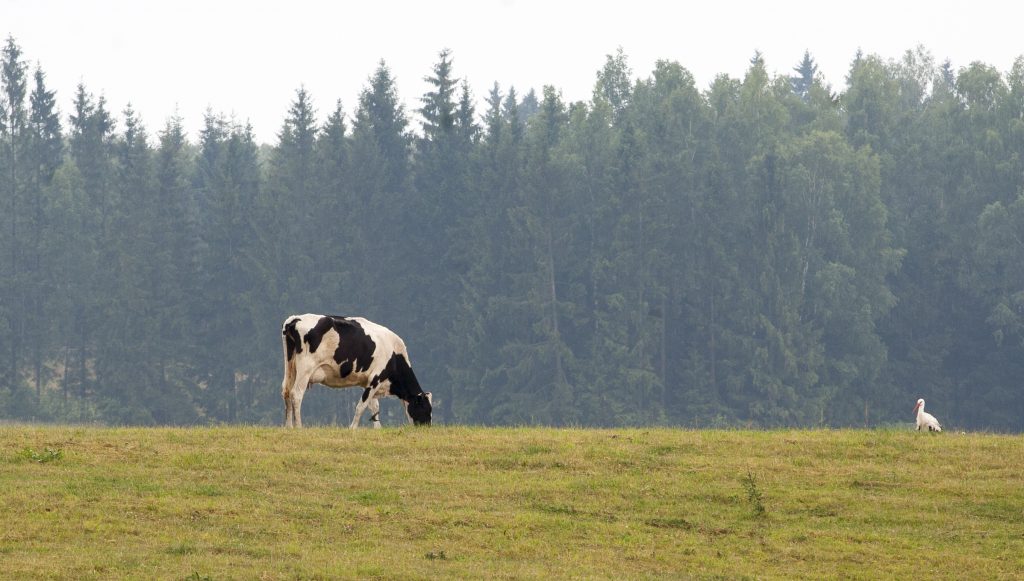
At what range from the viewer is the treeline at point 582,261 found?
9012 cm

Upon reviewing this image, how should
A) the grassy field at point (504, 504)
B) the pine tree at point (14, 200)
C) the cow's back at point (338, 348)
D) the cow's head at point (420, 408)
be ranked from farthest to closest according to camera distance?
1. the pine tree at point (14, 200)
2. the cow's head at point (420, 408)
3. the cow's back at point (338, 348)
4. the grassy field at point (504, 504)

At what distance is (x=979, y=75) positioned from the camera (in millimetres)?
100188

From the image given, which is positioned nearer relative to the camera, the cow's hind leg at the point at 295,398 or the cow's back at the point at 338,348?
the cow's hind leg at the point at 295,398

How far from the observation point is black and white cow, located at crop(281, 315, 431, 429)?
28047 millimetres

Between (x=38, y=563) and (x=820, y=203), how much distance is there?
8014cm

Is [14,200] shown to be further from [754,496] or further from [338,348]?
[754,496]

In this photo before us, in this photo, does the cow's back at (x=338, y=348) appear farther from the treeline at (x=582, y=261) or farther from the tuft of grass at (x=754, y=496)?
the treeline at (x=582, y=261)

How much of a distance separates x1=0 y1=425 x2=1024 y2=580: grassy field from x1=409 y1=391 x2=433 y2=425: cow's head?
9.36ft

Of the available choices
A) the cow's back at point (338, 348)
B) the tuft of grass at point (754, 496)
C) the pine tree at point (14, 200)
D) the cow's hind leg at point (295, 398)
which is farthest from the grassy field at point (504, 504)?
the pine tree at point (14, 200)

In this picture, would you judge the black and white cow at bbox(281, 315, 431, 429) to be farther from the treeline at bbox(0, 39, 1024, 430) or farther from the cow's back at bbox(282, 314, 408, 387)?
the treeline at bbox(0, 39, 1024, 430)

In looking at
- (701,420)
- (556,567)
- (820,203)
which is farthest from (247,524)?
(820,203)

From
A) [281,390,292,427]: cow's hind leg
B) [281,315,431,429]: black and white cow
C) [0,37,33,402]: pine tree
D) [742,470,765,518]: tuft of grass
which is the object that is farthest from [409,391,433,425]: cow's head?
[0,37,33,402]: pine tree

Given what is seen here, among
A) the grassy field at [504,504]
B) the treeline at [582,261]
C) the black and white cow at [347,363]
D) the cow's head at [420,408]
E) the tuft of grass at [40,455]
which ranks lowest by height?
the grassy field at [504,504]

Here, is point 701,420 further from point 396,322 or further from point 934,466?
point 934,466
